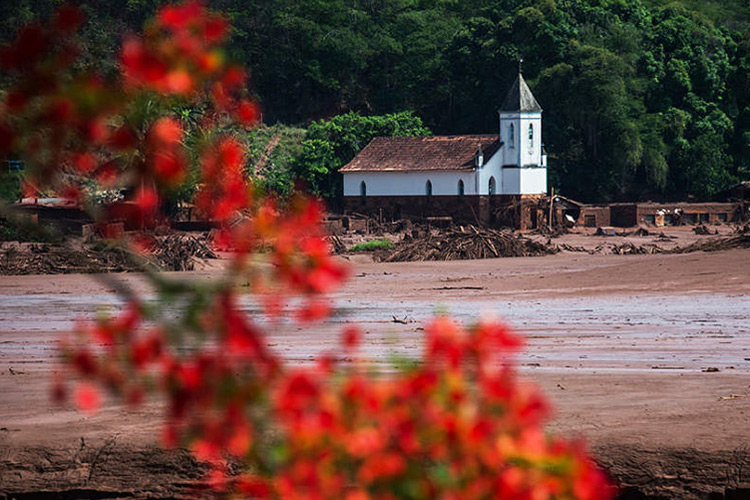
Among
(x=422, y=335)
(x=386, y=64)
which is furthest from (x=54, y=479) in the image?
(x=386, y=64)

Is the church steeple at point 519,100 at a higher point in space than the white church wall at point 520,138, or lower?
higher

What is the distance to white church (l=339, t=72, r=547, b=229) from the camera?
61906mm

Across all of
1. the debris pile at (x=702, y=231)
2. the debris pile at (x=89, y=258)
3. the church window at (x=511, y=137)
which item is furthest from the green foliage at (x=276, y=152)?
the debris pile at (x=89, y=258)

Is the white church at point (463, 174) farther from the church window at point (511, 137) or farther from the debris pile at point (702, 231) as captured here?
the debris pile at point (702, 231)

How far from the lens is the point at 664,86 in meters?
67.9

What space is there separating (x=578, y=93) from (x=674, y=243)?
19.4m

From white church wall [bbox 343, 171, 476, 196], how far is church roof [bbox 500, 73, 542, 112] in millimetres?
3758

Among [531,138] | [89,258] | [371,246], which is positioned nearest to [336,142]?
[531,138]

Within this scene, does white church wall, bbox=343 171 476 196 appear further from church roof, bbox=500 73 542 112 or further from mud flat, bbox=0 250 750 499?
mud flat, bbox=0 250 750 499

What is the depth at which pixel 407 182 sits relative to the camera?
63.0 metres

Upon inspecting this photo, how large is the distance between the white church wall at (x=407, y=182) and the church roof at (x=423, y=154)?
0.30 meters

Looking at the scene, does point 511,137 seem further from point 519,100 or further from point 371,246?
point 371,246

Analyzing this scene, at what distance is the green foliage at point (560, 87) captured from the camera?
214ft

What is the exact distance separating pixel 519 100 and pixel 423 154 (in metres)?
5.20
